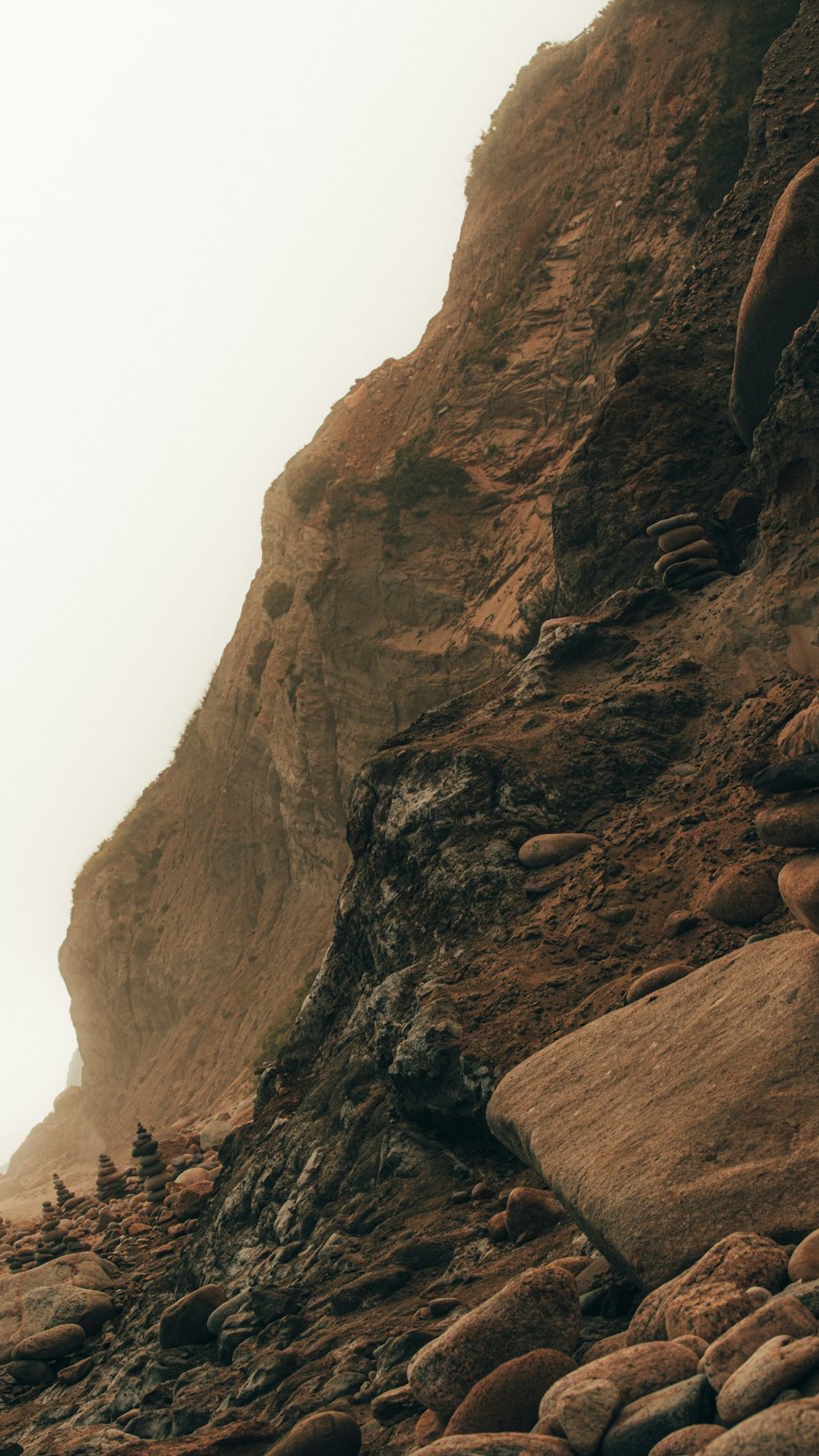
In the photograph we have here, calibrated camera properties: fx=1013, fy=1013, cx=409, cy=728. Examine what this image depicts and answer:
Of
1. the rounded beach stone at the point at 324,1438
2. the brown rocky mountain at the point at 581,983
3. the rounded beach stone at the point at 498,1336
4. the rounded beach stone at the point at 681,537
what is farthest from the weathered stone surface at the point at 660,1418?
the rounded beach stone at the point at 681,537

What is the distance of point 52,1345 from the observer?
29.0 ft

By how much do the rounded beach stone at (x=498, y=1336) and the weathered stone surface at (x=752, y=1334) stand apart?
3.74ft

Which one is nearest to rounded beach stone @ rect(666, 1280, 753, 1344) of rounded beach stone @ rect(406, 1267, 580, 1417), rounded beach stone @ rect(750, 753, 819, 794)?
rounded beach stone @ rect(406, 1267, 580, 1417)

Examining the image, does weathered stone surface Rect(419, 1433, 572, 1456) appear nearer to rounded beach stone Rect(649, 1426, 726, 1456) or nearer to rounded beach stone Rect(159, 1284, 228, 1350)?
rounded beach stone Rect(649, 1426, 726, 1456)

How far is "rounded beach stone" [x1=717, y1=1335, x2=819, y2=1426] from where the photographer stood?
2.43m

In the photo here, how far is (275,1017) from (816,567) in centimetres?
1851

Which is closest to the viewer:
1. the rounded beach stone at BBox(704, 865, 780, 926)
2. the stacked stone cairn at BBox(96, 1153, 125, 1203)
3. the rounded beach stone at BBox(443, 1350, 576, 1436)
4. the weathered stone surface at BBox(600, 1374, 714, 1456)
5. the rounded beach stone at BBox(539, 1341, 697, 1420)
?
the weathered stone surface at BBox(600, 1374, 714, 1456)

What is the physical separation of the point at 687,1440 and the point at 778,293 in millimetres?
10578

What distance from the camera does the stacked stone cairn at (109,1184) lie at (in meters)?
17.5

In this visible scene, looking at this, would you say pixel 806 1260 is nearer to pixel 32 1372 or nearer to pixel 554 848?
pixel 554 848

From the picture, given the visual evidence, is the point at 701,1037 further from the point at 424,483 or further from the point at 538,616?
the point at 424,483

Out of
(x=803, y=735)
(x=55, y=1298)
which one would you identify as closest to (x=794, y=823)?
(x=803, y=735)

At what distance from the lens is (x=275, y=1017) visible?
24.1 m

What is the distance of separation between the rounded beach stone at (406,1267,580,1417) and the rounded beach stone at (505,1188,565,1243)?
5.13ft
